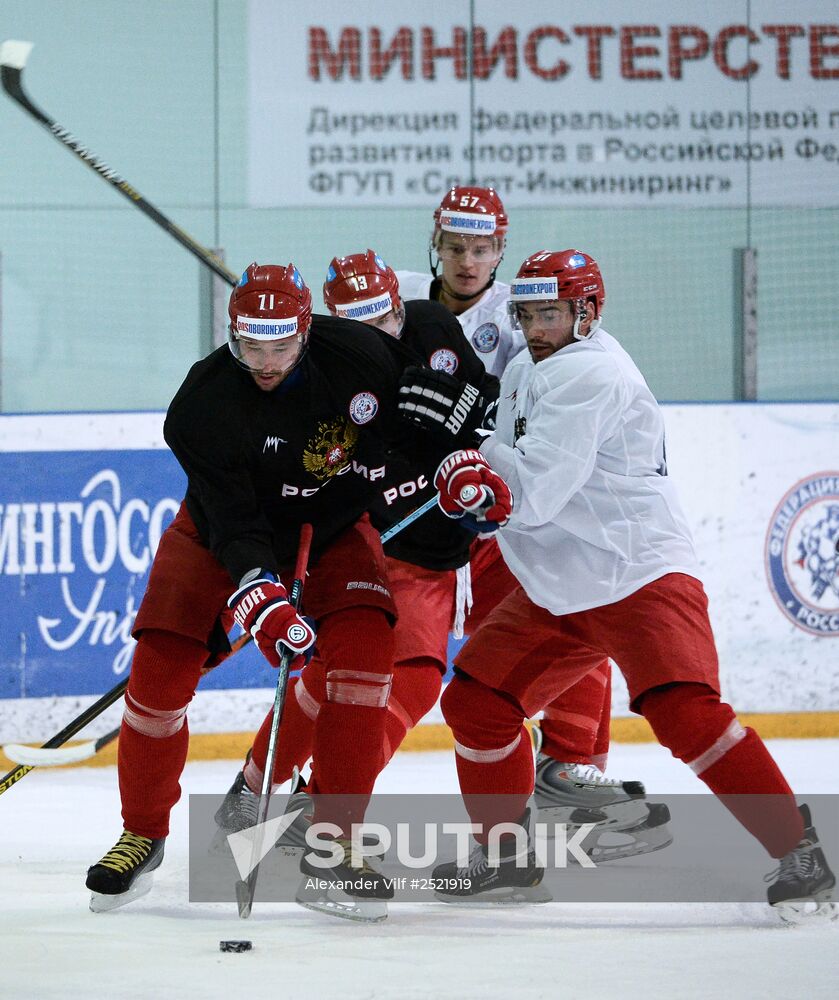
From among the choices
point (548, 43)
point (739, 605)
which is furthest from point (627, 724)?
point (548, 43)

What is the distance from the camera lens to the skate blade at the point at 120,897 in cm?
295

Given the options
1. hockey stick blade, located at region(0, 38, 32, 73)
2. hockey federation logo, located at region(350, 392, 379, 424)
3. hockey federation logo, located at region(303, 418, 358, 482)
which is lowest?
hockey federation logo, located at region(303, 418, 358, 482)

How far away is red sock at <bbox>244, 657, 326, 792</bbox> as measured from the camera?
323 centimetres

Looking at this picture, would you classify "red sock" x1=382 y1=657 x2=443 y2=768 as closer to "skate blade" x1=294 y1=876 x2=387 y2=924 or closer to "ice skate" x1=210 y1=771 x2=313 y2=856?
"ice skate" x1=210 y1=771 x2=313 y2=856

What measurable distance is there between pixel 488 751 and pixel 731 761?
434 mm

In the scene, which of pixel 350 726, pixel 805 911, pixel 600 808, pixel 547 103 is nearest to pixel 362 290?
pixel 350 726

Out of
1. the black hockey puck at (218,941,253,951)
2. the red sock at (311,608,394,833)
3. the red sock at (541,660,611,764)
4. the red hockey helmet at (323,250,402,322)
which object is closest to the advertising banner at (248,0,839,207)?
the red hockey helmet at (323,250,402,322)

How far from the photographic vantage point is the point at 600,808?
3.54m

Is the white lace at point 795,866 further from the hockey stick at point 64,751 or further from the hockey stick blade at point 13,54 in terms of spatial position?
the hockey stick blade at point 13,54

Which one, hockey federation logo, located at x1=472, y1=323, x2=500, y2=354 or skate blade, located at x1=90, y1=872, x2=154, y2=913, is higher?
hockey federation logo, located at x1=472, y1=323, x2=500, y2=354

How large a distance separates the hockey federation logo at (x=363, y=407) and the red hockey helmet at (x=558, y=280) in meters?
0.31

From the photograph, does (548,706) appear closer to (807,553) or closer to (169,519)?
(169,519)

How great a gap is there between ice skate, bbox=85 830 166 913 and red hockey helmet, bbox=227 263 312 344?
90cm

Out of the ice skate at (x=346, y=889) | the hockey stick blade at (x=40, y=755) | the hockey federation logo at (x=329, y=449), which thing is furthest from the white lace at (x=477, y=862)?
the hockey stick blade at (x=40, y=755)
